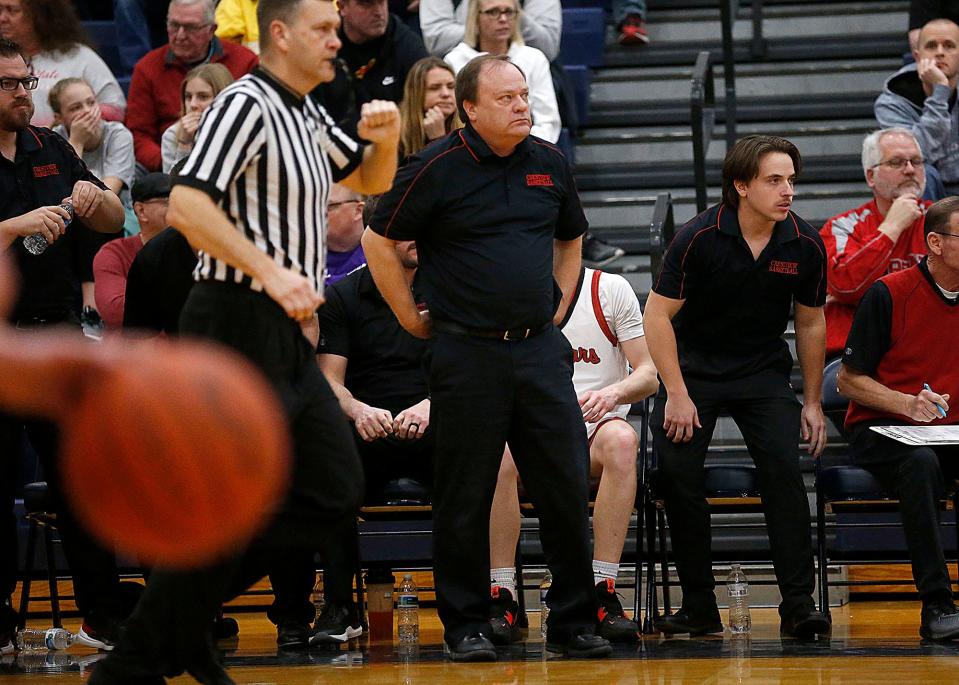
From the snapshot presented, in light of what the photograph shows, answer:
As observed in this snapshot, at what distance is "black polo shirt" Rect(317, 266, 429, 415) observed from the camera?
5734mm

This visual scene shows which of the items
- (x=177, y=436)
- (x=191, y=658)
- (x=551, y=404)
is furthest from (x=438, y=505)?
(x=177, y=436)

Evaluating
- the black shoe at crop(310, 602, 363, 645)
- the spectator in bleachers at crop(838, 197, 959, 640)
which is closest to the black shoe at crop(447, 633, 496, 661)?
the black shoe at crop(310, 602, 363, 645)

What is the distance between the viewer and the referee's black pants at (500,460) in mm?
4809

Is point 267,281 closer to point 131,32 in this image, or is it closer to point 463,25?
point 463,25

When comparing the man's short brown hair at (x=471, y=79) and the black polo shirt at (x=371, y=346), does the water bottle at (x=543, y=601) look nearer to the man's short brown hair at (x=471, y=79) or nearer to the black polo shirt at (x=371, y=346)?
the black polo shirt at (x=371, y=346)

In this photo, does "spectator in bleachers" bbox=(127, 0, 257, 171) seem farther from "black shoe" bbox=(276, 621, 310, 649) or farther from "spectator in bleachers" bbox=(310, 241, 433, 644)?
"black shoe" bbox=(276, 621, 310, 649)

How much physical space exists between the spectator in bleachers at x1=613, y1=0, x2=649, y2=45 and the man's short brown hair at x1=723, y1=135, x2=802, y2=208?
346 cm

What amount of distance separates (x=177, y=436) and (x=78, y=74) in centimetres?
626

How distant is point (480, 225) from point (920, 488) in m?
1.83

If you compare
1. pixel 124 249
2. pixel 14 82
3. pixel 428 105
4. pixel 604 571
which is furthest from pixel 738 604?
pixel 14 82

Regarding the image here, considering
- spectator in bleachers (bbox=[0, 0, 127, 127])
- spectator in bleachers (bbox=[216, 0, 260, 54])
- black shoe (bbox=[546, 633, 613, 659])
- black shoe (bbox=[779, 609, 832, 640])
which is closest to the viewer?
A: black shoe (bbox=[546, 633, 613, 659])

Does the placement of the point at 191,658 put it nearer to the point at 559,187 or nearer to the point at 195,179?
the point at 195,179

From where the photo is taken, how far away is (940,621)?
492cm

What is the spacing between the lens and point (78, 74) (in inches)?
317
